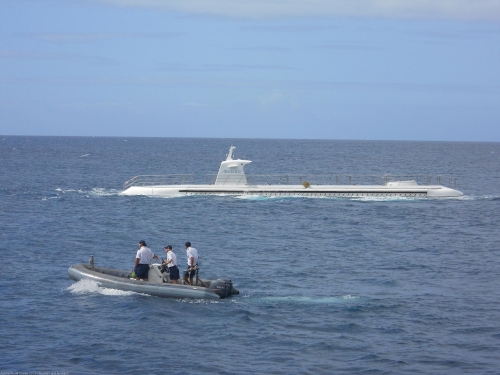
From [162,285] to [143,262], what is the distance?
3.72ft

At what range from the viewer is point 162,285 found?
26.7m

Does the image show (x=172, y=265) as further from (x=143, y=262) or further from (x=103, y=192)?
(x=103, y=192)

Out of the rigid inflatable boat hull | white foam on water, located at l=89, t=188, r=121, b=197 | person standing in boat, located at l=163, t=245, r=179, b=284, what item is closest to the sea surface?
the rigid inflatable boat hull

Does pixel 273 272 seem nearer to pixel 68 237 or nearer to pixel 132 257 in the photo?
pixel 132 257

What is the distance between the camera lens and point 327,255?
1452 inches

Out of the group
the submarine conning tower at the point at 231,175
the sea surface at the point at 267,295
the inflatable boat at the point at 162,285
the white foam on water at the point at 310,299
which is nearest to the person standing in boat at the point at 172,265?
the inflatable boat at the point at 162,285

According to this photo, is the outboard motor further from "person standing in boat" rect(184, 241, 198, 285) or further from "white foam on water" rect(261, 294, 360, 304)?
"white foam on water" rect(261, 294, 360, 304)

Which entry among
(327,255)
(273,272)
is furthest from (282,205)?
(273,272)

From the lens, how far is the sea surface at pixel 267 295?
21.2 meters

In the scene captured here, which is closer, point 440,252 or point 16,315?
point 16,315

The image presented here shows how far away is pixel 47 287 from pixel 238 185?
1284 inches

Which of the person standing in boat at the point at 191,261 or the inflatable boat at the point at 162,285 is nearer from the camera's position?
the inflatable boat at the point at 162,285

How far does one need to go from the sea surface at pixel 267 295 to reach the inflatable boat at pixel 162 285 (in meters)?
0.30

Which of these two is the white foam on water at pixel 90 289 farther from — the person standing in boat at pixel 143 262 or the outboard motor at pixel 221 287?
the outboard motor at pixel 221 287
